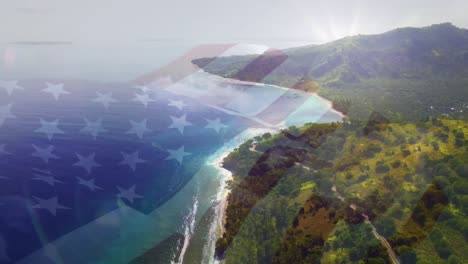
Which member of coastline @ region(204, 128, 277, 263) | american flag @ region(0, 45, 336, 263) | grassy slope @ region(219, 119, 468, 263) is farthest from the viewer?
coastline @ region(204, 128, 277, 263)

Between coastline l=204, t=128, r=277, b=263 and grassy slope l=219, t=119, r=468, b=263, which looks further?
coastline l=204, t=128, r=277, b=263

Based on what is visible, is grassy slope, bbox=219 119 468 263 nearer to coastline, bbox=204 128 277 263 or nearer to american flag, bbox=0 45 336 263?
coastline, bbox=204 128 277 263

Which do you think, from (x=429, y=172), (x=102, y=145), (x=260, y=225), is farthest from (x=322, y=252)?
(x=102, y=145)

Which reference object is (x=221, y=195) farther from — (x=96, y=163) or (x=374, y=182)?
(x=96, y=163)

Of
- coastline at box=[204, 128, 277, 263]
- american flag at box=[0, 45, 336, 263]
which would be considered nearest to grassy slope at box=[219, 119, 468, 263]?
coastline at box=[204, 128, 277, 263]

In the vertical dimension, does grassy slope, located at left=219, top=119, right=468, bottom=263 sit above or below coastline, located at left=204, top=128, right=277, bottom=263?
above

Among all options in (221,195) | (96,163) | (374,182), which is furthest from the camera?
(96,163)

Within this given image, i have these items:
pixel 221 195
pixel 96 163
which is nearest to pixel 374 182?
pixel 221 195

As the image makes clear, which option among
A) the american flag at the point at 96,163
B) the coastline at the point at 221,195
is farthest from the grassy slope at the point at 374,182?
the american flag at the point at 96,163

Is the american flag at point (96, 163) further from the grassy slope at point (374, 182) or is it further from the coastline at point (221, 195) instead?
the grassy slope at point (374, 182)

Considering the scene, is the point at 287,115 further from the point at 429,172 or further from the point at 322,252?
the point at 322,252

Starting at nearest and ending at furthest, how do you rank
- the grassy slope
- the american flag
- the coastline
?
1. the grassy slope
2. the american flag
3. the coastline
